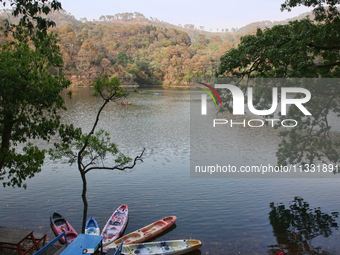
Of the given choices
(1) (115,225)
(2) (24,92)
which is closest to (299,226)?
(1) (115,225)

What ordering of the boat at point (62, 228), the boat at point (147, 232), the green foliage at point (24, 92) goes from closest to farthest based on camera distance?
the green foliage at point (24, 92), the boat at point (147, 232), the boat at point (62, 228)

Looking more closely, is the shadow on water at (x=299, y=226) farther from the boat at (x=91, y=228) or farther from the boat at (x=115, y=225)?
the boat at (x=91, y=228)

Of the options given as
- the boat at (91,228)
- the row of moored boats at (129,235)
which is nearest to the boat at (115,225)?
the row of moored boats at (129,235)

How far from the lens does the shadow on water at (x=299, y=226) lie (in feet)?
34.9

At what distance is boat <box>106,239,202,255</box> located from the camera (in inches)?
378

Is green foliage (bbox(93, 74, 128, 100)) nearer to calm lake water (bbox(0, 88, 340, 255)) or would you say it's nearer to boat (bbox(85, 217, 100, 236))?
boat (bbox(85, 217, 100, 236))

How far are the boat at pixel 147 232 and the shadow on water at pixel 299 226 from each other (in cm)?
393

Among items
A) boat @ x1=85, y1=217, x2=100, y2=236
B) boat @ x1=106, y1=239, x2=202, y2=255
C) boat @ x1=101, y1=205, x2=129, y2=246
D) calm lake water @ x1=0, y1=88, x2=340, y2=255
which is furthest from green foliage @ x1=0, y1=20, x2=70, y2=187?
calm lake water @ x1=0, y1=88, x2=340, y2=255

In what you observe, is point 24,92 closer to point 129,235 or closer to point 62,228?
point 62,228

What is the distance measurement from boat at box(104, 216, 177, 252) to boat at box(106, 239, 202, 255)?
0.62 meters

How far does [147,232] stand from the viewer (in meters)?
11.1

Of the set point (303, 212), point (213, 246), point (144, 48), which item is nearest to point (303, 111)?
point (303, 212)

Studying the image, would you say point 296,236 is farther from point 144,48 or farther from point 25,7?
point 144,48

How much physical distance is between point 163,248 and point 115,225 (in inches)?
99.4
